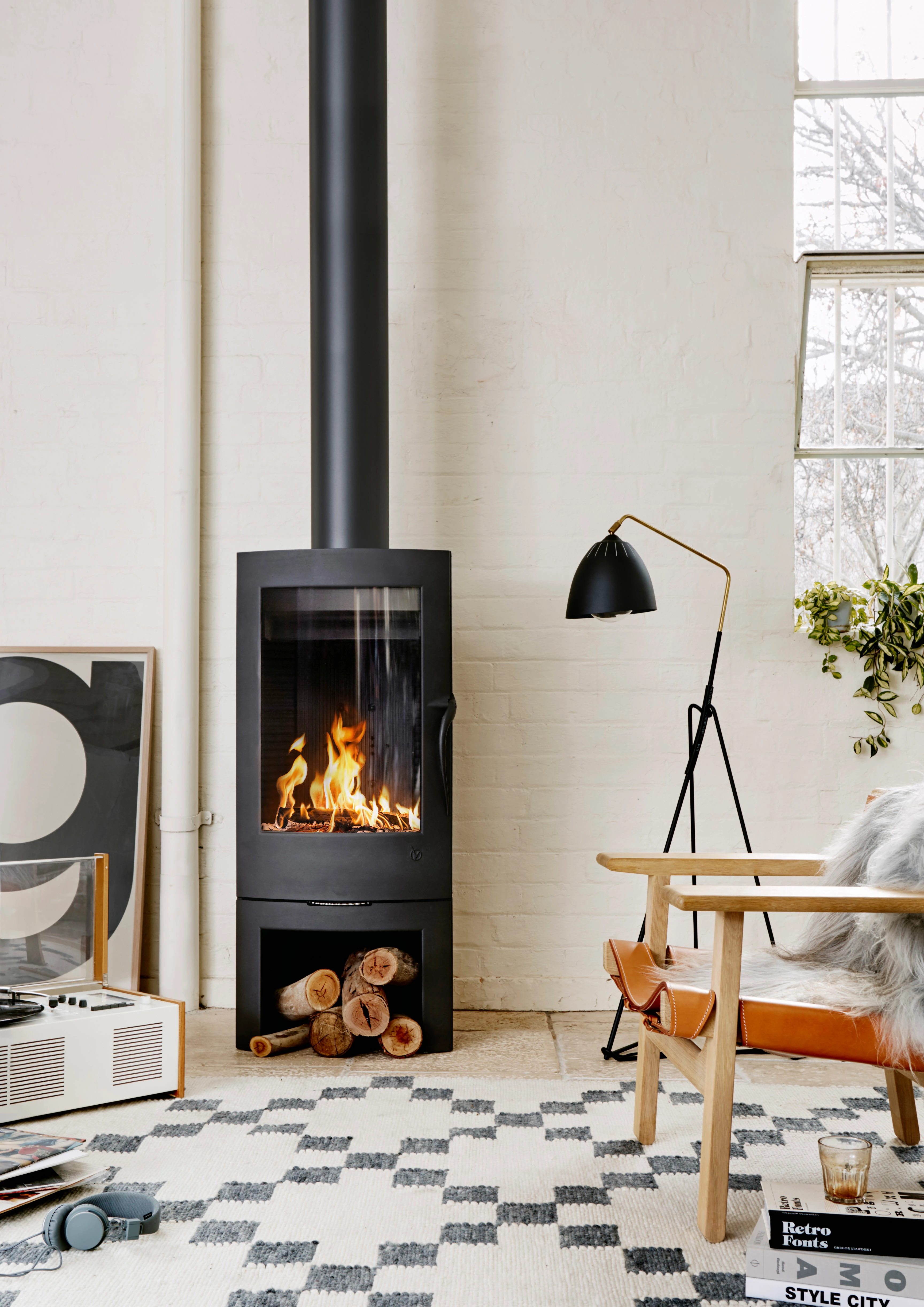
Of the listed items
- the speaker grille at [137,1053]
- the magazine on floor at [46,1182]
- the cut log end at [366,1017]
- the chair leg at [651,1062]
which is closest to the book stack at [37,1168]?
the magazine on floor at [46,1182]

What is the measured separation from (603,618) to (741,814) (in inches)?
29.2

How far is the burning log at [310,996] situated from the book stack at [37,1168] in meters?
0.90

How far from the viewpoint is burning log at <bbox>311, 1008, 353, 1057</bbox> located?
124 inches

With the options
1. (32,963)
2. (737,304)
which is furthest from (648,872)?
(737,304)

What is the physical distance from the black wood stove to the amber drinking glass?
1497 millimetres

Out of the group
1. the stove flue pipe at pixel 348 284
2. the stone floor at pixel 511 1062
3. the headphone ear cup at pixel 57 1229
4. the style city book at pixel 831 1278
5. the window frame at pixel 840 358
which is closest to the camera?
the style city book at pixel 831 1278

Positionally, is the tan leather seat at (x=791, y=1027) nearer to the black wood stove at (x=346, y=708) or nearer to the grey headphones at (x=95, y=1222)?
the grey headphones at (x=95, y=1222)

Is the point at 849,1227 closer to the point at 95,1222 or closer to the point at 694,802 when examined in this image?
the point at 95,1222

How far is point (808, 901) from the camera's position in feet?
6.60

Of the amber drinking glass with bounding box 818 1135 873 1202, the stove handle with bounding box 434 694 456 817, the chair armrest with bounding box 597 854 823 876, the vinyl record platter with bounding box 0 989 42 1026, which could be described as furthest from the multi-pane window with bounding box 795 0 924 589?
the vinyl record platter with bounding box 0 989 42 1026

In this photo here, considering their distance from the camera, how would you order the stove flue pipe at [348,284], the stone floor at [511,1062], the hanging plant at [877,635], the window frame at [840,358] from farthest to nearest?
1. the window frame at [840,358]
2. the hanging plant at [877,635]
3. the stove flue pipe at [348,284]
4. the stone floor at [511,1062]

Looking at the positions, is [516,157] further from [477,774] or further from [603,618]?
[477,774]

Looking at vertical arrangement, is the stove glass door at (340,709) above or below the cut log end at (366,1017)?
above

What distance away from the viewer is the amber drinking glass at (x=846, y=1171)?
1.81 metres
